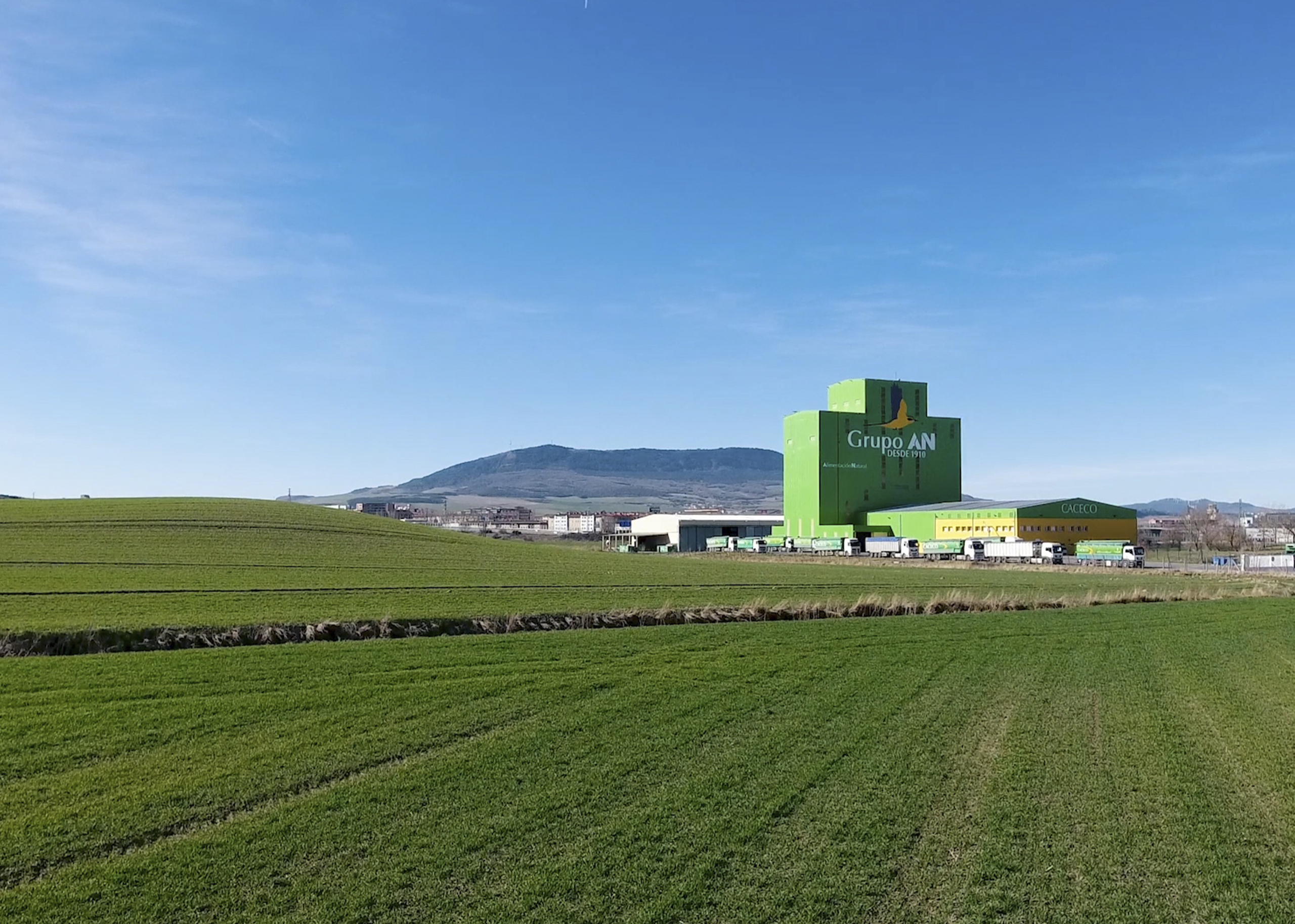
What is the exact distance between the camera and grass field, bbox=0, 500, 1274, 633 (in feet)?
92.8

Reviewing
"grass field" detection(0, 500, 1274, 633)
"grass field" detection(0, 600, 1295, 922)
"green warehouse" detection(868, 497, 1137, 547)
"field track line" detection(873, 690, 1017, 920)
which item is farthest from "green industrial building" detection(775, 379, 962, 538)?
"field track line" detection(873, 690, 1017, 920)

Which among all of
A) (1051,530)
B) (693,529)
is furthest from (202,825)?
(693,529)

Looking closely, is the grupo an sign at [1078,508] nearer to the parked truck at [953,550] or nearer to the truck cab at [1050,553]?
the truck cab at [1050,553]

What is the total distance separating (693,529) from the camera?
422ft

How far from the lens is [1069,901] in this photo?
24.9ft

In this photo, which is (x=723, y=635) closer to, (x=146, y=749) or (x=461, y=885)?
(x=146, y=749)

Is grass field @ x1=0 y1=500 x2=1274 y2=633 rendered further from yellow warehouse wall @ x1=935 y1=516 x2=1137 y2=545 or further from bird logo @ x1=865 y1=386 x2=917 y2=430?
bird logo @ x1=865 y1=386 x2=917 y2=430

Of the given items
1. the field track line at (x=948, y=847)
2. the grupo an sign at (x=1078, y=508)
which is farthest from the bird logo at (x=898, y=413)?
the field track line at (x=948, y=847)

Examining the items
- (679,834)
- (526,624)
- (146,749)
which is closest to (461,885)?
(679,834)

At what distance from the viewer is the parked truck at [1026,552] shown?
7375 centimetres

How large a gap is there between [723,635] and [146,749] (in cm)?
1546

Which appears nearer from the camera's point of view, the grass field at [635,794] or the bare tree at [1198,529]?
the grass field at [635,794]

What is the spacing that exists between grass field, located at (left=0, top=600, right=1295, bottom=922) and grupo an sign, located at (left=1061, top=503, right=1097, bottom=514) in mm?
65627

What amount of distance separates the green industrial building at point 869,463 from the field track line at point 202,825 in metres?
84.1
